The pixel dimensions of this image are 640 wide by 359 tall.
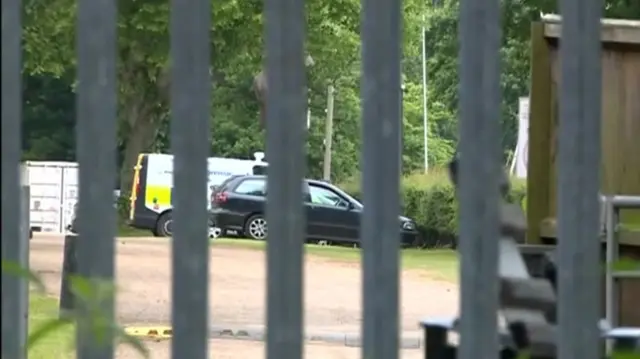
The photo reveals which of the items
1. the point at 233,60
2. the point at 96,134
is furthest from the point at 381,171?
the point at 233,60

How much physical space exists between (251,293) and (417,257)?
34.3 ft

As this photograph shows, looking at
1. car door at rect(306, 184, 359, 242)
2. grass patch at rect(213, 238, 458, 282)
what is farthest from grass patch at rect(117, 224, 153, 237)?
car door at rect(306, 184, 359, 242)

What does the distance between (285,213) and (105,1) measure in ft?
1.11

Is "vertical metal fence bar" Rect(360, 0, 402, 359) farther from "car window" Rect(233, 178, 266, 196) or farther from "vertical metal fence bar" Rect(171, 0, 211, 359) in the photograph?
"car window" Rect(233, 178, 266, 196)

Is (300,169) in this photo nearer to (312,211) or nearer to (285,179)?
(285,179)

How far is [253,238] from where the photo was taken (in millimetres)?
30297

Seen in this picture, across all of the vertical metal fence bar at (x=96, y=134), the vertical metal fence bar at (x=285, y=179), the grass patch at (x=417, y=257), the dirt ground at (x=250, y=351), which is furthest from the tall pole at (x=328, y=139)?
the vertical metal fence bar at (x=96, y=134)

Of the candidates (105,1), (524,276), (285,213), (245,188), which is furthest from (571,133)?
(245,188)

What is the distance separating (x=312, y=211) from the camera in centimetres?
2966

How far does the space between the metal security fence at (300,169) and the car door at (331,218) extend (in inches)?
1090

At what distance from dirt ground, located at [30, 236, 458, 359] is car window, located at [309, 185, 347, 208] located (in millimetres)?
5962

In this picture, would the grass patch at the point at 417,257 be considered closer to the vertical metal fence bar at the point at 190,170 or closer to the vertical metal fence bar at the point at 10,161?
the vertical metal fence bar at the point at 190,170

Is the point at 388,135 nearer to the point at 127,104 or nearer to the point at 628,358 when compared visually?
the point at 628,358

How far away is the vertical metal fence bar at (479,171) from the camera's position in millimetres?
1826
